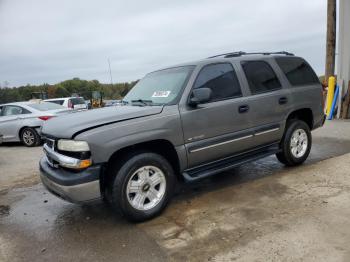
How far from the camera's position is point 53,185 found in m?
3.72

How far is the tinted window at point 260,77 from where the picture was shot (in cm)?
493

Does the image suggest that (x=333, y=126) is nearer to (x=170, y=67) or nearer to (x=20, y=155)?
(x=170, y=67)

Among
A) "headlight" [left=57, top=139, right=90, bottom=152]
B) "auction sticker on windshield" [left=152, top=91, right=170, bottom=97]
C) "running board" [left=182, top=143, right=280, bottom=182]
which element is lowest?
"running board" [left=182, top=143, right=280, bottom=182]

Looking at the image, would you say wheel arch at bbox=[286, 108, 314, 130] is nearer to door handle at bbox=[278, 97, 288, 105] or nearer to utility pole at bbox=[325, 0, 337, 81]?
door handle at bbox=[278, 97, 288, 105]

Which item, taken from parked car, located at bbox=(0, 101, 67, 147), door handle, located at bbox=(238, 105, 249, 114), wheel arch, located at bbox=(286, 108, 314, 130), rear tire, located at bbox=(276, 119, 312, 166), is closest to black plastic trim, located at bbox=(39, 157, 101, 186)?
door handle, located at bbox=(238, 105, 249, 114)

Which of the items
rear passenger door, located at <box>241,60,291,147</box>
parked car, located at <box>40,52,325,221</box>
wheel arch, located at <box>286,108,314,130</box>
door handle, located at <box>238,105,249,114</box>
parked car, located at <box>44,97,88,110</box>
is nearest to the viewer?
parked car, located at <box>40,52,325,221</box>

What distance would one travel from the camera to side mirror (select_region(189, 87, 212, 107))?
4035mm

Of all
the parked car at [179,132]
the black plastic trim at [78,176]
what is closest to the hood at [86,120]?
the parked car at [179,132]

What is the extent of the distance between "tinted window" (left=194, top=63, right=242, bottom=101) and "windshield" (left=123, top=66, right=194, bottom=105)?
0.65ft

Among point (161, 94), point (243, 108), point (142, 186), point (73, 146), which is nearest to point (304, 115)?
point (243, 108)

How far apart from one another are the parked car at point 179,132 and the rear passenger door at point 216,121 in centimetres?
1

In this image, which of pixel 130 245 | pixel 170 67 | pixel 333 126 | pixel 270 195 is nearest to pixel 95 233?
pixel 130 245

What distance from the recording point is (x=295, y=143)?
220 inches

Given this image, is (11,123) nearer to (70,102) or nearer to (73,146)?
(70,102)
